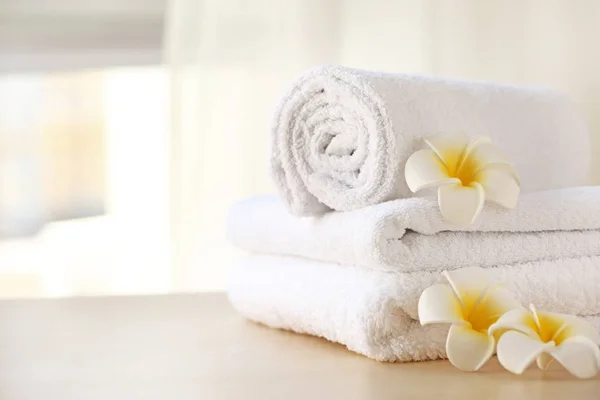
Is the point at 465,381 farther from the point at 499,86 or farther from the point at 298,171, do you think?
the point at 499,86

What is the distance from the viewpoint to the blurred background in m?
1.25

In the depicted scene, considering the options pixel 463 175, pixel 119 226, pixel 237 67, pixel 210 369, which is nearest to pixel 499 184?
pixel 463 175

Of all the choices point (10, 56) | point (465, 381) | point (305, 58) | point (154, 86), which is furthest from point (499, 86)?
point (10, 56)

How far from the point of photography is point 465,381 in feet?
2.09

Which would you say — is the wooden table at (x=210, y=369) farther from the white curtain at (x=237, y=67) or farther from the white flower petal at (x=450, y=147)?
the white curtain at (x=237, y=67)

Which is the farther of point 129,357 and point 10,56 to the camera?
point 10,56

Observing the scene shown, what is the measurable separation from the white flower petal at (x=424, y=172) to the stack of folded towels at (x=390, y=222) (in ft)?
0.06

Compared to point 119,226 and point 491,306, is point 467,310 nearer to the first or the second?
point 491,306

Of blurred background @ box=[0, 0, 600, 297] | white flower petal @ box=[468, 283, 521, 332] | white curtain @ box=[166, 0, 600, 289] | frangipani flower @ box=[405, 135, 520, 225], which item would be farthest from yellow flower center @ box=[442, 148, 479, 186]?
white curtain @ box=[166, 0, 600, 289]

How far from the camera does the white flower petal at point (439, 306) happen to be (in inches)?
25.9

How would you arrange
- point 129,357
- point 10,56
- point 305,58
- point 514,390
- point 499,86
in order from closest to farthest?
point 514,390 < point 129,357 < point 499,86 < point 305,58 < point 10,56

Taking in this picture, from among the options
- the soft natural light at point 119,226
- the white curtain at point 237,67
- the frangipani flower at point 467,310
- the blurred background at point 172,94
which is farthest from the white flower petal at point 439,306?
the soft natural light at point 119,226

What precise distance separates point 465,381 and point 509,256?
7.0 inches

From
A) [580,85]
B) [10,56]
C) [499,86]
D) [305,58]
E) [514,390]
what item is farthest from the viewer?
[10,56]
